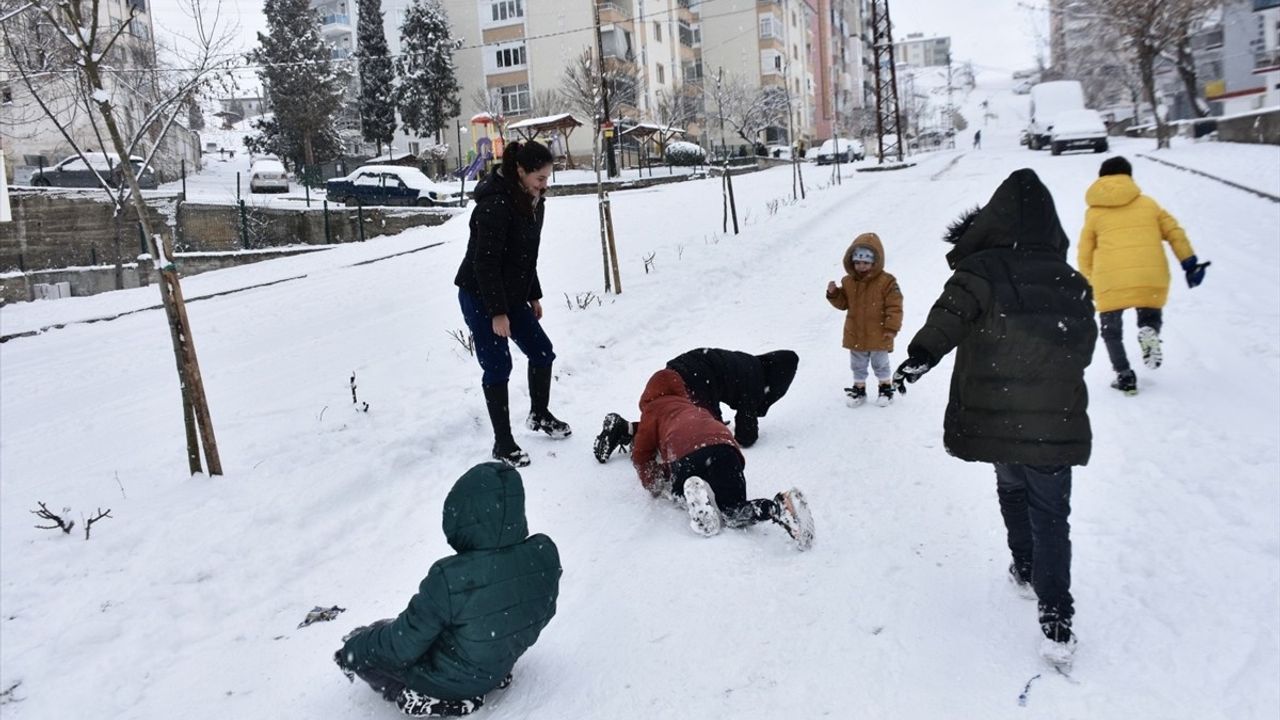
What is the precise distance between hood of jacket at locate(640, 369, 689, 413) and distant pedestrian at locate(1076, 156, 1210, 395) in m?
2.82

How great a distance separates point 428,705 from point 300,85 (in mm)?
44951

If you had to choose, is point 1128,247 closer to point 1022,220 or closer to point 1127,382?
point 1127,382

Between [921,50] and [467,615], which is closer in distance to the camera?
[467,615]

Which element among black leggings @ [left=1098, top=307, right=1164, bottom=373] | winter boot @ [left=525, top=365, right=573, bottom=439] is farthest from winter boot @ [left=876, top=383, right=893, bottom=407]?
winter boot @ [left=525, top=365, right=573, bottom=439]

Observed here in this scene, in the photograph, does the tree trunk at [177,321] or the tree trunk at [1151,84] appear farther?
the tree trunk at [1151,84]

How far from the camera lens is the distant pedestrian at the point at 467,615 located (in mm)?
2617

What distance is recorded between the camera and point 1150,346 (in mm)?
5637

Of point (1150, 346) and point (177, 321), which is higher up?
point (177, 321)

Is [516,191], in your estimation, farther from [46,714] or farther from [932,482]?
[46,714]

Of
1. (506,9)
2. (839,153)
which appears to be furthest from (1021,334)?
(506,9)

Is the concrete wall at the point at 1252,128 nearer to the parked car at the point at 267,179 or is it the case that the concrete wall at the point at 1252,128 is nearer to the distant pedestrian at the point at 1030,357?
the distant pedestrian at the point at 1030,357

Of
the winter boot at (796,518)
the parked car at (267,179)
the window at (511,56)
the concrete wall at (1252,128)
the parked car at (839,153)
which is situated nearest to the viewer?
the winter boot at (796,518)

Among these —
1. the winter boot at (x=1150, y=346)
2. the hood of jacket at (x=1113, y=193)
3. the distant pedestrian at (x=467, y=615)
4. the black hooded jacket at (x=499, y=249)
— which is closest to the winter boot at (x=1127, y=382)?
the winter boot at (x=1150, y=346)

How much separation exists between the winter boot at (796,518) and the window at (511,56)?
47783mm
